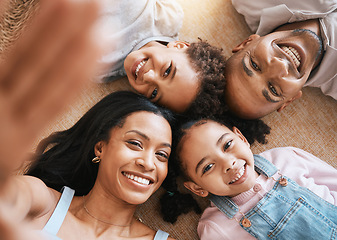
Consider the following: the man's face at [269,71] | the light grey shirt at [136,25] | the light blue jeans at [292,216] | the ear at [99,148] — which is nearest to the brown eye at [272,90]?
the man's face at [269,71]

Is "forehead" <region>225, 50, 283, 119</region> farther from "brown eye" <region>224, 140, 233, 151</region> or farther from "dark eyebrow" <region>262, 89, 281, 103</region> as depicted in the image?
"brown eye" <region>224, 140, 233, 151</region>

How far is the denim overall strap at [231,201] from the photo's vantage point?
1139 millimetres

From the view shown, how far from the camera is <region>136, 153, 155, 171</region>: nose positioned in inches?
38.6

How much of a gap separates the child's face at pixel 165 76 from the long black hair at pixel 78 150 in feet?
0.13

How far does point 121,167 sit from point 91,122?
0.27m

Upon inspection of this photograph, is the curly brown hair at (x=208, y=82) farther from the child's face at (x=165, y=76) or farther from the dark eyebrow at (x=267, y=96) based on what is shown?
the dark eyebrow at (x=267, y=96)

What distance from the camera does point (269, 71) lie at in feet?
3.59

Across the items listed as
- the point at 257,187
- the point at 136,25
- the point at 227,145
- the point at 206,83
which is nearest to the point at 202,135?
the point at 227,145

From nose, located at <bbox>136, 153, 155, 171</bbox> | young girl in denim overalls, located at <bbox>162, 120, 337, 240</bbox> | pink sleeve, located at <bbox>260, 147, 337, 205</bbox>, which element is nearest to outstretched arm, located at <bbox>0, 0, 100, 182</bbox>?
nose, located at <bbox>136, 153, 155, 171</bbox>

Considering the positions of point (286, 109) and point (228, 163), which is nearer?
point (228, 163)

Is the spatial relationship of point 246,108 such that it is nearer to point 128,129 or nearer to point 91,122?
point 128,129

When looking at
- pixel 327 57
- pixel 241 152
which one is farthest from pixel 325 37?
pixel 241 152

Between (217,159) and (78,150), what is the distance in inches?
20.4

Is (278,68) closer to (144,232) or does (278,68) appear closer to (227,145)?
(227,145)
